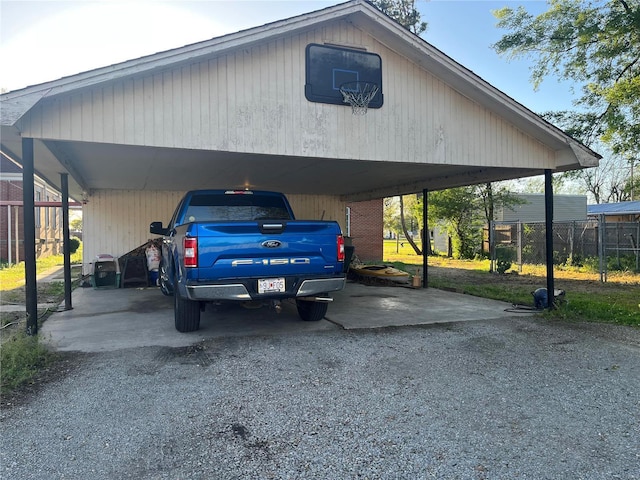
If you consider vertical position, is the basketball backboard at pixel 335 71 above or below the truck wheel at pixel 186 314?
above

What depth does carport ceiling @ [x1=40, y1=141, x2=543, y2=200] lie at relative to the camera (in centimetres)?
719

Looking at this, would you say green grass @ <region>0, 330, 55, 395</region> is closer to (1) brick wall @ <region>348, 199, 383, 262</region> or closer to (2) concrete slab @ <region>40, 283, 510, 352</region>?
(2) concrete slab @ <region>40, 283, 510, 352</region>

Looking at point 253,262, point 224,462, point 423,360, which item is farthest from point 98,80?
point 423,360

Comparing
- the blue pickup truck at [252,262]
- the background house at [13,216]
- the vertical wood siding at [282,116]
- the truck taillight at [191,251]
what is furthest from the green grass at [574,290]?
the background house at [13,216]

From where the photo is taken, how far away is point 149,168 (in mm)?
8781

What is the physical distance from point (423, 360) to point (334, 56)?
4.72 meters

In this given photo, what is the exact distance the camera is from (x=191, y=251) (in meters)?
5.25

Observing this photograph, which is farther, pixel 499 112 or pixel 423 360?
pixel 499 112

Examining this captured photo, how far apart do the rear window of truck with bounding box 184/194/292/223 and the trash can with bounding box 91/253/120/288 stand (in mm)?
6290

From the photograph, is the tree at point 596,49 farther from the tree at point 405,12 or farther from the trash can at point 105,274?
the trash can at point 105,274

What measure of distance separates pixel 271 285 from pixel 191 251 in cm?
106

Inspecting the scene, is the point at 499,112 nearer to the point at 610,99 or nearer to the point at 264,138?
the point at 264,138

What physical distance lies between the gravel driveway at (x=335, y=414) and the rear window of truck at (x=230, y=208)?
2142mm

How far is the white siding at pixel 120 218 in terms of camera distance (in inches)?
502
